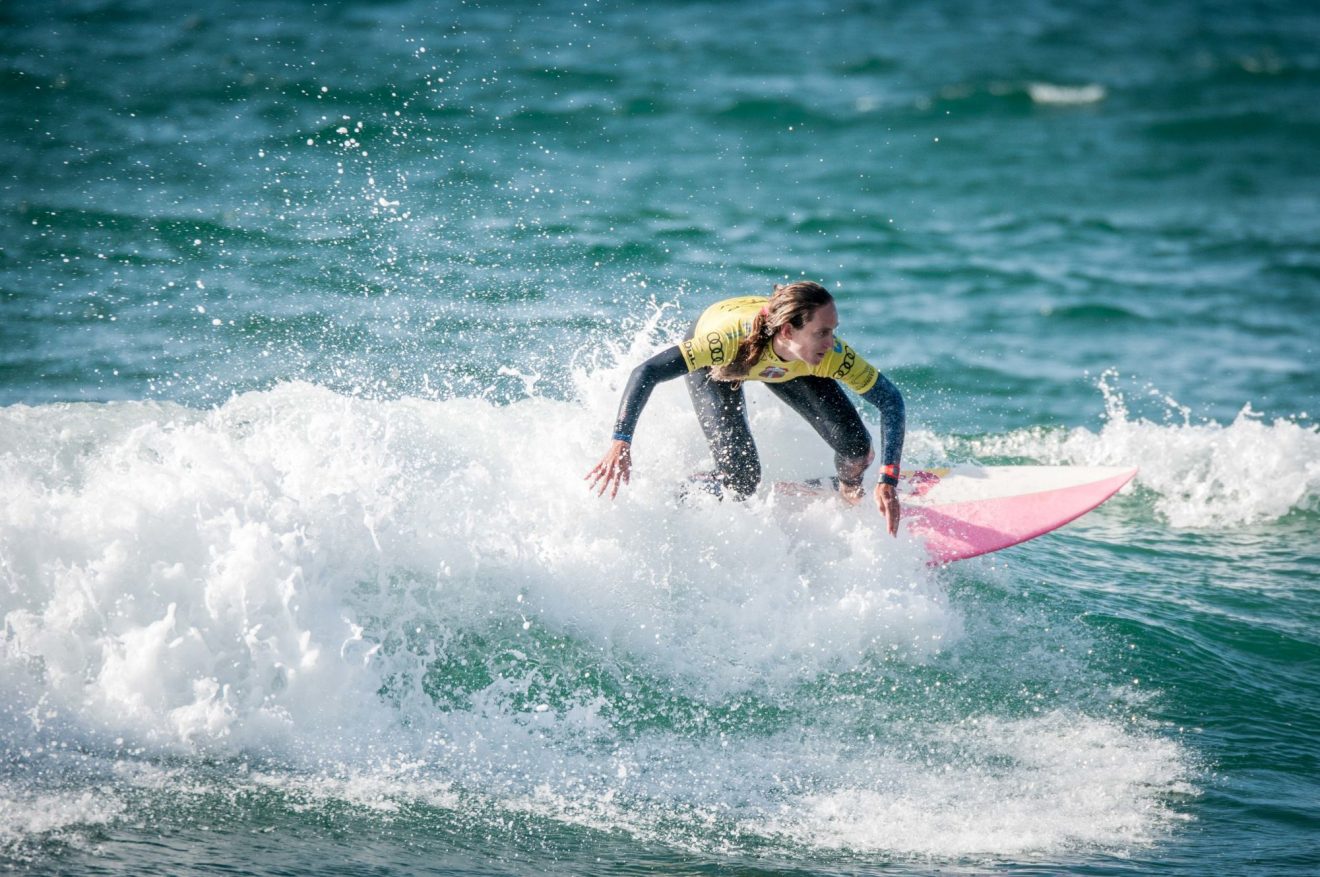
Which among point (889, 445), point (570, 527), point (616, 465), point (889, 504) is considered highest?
point (889, 445)

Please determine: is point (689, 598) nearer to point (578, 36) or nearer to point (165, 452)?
point (165, 452)

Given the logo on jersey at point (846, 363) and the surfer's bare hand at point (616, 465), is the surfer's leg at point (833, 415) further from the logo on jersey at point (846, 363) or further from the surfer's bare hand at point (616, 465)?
the surfer's bare hand at point (616, 465)

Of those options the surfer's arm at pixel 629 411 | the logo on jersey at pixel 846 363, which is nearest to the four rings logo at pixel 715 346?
the surfer's arm at pixel 629 411

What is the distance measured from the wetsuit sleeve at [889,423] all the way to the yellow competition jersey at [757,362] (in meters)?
0.08

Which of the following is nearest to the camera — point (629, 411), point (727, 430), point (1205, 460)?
point (629, 411)

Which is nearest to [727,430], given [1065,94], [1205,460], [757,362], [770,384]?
[770,384]

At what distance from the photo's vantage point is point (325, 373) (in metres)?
9.59

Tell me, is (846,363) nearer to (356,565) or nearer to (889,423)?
(889,423)

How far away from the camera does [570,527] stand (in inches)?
244

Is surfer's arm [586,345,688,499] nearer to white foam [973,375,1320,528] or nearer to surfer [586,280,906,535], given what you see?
surfer [586,280,906,535]

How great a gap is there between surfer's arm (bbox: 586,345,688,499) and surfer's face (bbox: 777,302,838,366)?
0.53 meters

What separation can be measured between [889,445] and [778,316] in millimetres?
933

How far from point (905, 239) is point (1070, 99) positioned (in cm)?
854

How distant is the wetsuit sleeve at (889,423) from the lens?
6.03 m
